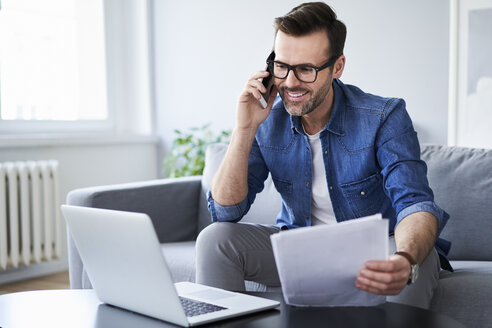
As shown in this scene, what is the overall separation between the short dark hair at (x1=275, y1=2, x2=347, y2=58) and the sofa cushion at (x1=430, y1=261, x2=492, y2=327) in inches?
27.3

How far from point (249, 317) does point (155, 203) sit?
53.9 inches

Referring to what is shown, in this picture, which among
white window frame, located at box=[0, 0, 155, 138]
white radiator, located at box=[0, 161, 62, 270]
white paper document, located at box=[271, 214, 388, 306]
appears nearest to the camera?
white paper document, located at box=[271, 214, 388, 306]

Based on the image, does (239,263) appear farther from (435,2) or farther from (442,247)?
(435,2)

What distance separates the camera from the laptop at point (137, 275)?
1046 millimetres

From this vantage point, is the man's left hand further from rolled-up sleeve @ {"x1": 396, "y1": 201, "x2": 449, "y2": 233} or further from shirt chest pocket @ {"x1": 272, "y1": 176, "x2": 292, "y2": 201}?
shirt chest pocket @ {"x1": 272, "y1": 176, "x2": 292, "y2": 201}


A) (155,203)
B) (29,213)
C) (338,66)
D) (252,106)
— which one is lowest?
(29,213)

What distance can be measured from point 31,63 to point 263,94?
2.26 meters

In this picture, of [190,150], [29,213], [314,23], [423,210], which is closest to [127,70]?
[190,150]

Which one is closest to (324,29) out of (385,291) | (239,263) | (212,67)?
(239,263)

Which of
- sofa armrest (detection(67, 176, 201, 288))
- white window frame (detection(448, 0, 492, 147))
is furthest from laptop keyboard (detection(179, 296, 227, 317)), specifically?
white window frame (detection(448, 0, 492, 147))

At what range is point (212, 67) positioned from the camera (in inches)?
143

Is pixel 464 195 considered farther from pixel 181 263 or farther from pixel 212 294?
pixel 212 294

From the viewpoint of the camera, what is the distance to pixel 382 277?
3.40ft

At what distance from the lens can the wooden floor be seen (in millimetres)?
3117
